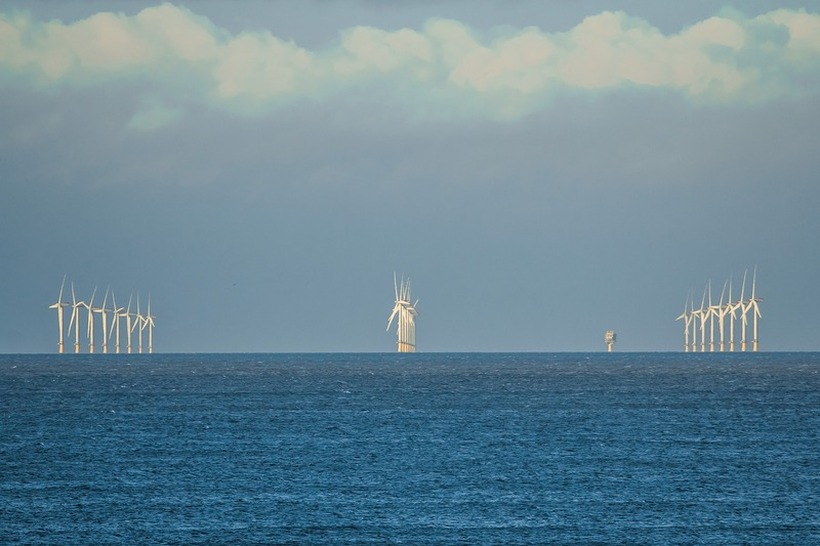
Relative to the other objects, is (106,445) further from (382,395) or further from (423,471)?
(382,395)

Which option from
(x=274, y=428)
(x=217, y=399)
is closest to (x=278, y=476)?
(x=274, y=428)

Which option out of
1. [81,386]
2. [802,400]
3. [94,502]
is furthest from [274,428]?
[81,386]

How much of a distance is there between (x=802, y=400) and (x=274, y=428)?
6500 cm

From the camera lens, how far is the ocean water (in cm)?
5441

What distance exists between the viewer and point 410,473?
7188 centimetres

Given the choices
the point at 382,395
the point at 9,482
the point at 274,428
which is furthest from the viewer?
the point at 382,395

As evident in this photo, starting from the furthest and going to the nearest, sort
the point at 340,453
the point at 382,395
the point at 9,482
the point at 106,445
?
the point at 382,395 < the point at 106,445 < the point at 340,453 < the point at 9,482

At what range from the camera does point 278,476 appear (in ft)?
232

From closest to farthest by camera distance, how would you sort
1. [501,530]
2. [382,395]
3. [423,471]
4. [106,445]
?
A: [501,530]
[423,471]
[106,445]
[382,395]

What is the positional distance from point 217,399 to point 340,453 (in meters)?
63.7

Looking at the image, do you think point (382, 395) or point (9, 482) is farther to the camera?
point (382, 395)

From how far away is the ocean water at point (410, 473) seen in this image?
178 feet

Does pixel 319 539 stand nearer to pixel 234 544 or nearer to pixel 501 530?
pixel 234 544

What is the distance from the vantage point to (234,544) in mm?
50875
